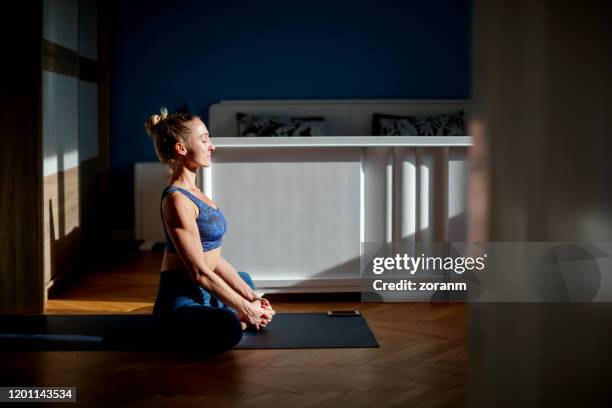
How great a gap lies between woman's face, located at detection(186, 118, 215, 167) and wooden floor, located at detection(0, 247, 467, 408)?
76cm

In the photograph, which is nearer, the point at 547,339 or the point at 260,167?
the point at 547,339

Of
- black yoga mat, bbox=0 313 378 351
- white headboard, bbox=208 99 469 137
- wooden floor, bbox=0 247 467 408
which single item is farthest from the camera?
white headboard, bbox=208 99 469 137

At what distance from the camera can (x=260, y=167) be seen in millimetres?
4250

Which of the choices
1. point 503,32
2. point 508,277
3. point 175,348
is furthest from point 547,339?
point 175,348

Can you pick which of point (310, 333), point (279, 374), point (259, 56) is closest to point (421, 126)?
point (259, 56)

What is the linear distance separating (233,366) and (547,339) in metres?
1.92

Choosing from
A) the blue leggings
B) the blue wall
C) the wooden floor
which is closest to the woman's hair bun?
the blue leggings

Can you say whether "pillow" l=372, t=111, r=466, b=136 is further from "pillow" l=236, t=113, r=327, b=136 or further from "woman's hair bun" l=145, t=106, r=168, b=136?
"woman's hair bun" l=145, t=106, r=168, b=136

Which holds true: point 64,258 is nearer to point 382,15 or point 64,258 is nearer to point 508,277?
point 382,15

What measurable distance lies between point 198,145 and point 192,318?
0.67 meters

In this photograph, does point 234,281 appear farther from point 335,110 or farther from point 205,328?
point 335,110

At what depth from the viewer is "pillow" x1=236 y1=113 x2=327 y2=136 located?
6.46 metres

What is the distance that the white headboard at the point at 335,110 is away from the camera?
6805mm

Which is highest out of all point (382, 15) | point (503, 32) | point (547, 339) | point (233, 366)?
point (382, 15)
